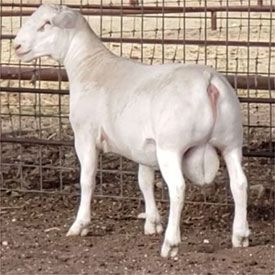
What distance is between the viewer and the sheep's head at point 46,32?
7.27 metres

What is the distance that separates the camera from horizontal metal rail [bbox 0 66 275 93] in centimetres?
794

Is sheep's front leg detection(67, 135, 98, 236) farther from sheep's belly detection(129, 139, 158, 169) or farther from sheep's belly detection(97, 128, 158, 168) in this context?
sheep's belly detection(129, 139, 158, 169)

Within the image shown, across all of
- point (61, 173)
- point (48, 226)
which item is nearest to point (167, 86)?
point (48, 226)

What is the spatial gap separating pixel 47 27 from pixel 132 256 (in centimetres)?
168

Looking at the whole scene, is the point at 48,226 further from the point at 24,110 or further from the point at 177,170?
the point at 24,110

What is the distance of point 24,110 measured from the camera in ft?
40.4

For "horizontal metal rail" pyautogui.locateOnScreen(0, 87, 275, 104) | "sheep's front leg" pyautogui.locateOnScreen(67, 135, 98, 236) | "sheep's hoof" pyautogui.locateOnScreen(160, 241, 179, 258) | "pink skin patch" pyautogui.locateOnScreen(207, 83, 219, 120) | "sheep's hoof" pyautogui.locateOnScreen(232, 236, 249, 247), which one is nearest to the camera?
"pink skin patch" pyautogui.locateOnScreen(207, 83, 219, 120)

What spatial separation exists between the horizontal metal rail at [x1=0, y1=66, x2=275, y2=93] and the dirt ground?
899mm

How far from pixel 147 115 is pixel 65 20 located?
1.07 meters

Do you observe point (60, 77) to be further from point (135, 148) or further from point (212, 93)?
point (212, 93)

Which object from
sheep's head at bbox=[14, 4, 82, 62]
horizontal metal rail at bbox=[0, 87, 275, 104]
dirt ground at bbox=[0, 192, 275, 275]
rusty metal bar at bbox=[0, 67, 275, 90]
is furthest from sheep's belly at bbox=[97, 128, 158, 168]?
rusty metal bar at bbox=[0, 67, 275, 90]

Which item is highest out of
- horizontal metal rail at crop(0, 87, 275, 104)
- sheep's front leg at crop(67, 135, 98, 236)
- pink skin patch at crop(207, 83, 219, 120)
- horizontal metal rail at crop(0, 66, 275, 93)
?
pink skin patch at crop(207, 83, 219, 120)

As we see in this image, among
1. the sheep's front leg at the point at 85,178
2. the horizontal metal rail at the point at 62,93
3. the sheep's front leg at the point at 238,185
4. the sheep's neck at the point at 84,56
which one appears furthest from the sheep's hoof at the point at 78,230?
the horizontal metal rail at the point at 62,93

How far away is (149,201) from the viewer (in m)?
7.38
